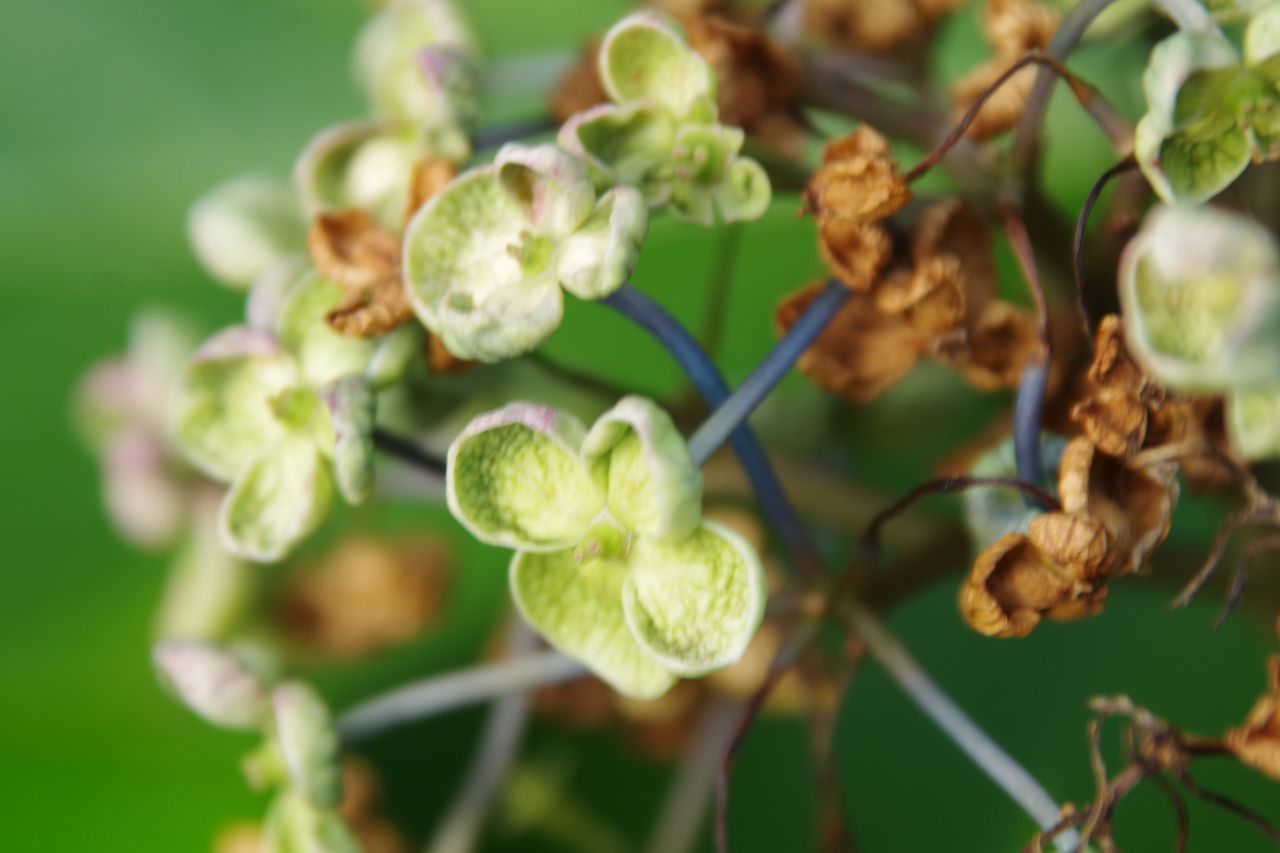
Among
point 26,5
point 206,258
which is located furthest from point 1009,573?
point 26,5

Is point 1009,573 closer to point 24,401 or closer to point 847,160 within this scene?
point 847,160

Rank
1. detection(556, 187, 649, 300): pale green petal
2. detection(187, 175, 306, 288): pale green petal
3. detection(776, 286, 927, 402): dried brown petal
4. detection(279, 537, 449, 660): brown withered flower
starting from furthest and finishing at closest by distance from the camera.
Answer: detection(279, 537, 449, 660): brown withered flower → detection(187, 175, 306, 288): pale green petal → detection(776, 286, 927, 402): dried brown petal → detection(556, 187, 649, 300): pale green petal

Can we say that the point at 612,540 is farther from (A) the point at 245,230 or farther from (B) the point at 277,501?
(A) the point at 245,230

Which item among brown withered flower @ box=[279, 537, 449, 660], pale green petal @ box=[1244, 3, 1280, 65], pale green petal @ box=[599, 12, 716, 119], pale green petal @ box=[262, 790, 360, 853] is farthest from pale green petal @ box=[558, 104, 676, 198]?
brown withered flower @ box=[279, 537, 449, 660]

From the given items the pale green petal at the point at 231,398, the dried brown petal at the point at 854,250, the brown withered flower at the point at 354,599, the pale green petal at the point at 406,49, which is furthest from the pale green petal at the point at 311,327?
the brown withered flower at the point at 354,599

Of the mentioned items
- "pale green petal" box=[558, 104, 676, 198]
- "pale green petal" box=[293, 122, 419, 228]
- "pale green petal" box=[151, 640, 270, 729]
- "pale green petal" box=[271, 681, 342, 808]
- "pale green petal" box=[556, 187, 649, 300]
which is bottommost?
"pale green petal" box=[271, 681, 342, 808]

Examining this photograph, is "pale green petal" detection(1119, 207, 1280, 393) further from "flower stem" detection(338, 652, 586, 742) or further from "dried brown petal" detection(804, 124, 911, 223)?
"flower stem" detection(338, 652, 586, 742)
